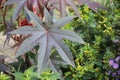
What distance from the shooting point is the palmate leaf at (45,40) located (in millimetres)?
1404

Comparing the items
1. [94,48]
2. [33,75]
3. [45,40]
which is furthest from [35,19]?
[94,48]

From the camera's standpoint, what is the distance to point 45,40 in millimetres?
1441

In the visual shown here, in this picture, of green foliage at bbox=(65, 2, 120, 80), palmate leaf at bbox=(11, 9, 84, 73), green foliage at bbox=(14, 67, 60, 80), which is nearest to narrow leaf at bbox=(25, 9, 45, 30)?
palmate leaf at bbox=(11, 9, 84, 73)

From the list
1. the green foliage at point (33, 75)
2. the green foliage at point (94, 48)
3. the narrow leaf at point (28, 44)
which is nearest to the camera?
the narrow leaf at point (28, 44)

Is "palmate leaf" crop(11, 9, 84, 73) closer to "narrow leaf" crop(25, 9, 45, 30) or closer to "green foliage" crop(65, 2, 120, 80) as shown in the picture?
"narrow leaf" crop(25, 9, 45, 30)

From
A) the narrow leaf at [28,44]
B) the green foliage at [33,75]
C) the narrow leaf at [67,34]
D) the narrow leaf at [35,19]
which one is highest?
the narrow leaf at [35,19]

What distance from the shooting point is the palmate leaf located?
140 cm

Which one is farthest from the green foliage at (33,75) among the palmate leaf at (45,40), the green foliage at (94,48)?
the green foliage at (94,48)

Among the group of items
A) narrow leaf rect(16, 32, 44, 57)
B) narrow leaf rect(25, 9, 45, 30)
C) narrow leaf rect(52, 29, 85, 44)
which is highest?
narrow leaf rect(25, 9, 45, 30)

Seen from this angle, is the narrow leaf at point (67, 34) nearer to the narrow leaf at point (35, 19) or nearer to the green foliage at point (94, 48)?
the narrow leaf at point (35, 19)

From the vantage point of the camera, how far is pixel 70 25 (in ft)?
7.70

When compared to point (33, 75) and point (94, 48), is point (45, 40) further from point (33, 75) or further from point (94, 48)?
point (94, 48)

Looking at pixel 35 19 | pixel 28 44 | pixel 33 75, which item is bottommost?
pixel 33 75

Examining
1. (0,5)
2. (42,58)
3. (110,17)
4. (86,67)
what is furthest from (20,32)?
(110,17)
